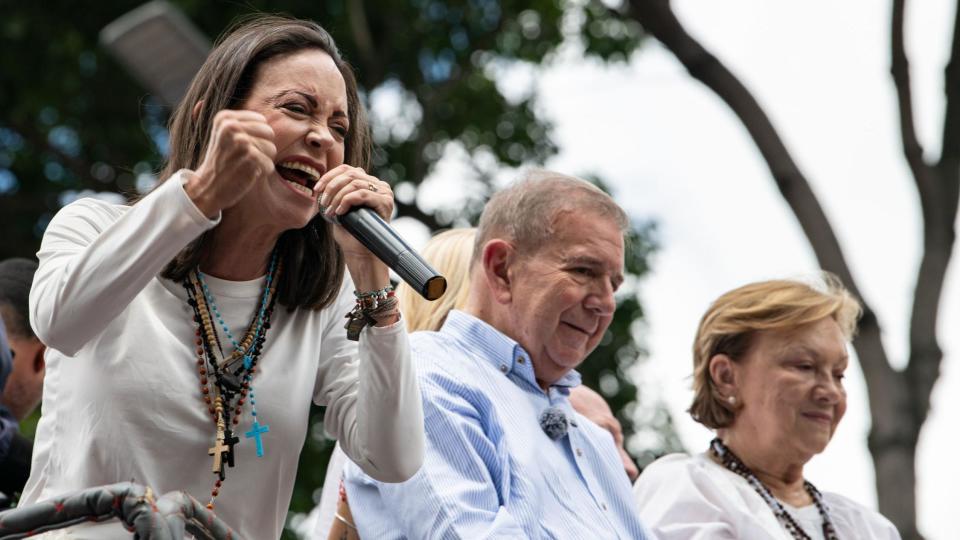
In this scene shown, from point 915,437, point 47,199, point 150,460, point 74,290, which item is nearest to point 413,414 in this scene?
point 150,460

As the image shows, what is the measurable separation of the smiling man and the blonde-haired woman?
59 centimetres

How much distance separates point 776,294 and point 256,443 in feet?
8.74

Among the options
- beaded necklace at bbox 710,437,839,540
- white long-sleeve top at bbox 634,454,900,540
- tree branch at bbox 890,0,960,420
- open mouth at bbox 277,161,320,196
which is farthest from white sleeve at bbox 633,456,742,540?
tree branch at bbox 890,0,960,420

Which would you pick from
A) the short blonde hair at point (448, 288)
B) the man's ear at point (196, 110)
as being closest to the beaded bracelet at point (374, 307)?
the man's ear at point (196, 110)

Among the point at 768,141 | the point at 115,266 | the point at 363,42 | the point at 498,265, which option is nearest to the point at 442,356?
the point at 498,265

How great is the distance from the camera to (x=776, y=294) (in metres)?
5.27

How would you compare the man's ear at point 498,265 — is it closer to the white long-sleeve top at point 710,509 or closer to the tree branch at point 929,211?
the white long-sleeve top at point 710,509

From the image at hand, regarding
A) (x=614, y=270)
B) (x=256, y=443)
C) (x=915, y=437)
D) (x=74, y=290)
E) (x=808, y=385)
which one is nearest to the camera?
(x=74, y=290)

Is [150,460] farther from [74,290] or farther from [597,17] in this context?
[597,17]

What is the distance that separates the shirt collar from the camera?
14.1 feet

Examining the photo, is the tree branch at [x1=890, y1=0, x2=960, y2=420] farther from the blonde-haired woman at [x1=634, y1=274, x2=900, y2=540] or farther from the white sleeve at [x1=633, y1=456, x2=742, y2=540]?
the white sleeve at [x1=633, y1=456, x2=742, y2=540]

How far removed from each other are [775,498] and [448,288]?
1.31 m

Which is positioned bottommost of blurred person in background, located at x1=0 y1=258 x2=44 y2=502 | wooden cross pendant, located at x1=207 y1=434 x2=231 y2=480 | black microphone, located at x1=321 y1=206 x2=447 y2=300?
blurred person in background, located at x1=0 y1=258 x2=44 y2=502

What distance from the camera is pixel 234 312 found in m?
3.23
